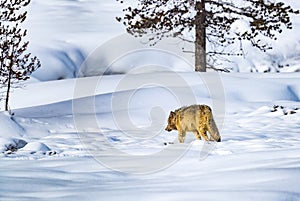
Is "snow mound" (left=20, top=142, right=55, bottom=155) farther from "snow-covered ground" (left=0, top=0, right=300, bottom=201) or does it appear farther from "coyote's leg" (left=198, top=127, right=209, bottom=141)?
"coyote's leg" (left=198, top=127, right=209, bottom=141)

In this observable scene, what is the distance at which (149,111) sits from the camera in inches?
423

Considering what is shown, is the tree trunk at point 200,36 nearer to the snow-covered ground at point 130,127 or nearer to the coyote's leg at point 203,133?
the snow-covered ground at point 130,127

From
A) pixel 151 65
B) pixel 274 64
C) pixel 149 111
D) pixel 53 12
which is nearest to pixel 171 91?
pixel 149 111

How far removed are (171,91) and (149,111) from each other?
167 centimetres

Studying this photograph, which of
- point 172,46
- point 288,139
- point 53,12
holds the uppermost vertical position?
point 53,12

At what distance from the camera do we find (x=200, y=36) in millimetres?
15047

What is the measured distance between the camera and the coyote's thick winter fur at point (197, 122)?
7102mm

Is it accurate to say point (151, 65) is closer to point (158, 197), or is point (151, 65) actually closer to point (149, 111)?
point (149, 111)

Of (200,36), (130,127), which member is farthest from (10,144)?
(200,36)

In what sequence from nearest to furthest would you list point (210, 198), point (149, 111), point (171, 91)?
1. point (210, 198)
2. point (149, 111)
3. point (171, 91)

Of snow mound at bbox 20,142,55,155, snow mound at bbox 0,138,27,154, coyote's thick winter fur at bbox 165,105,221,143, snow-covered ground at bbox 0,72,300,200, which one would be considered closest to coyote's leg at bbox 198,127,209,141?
coyote's thick winter fur at bbox 165,105,221,143

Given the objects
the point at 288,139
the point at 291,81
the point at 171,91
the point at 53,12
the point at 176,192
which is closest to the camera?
the point at 176,192

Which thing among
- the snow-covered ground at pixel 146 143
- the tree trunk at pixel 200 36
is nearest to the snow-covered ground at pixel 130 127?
the snow-covered ground at pixel 146 143

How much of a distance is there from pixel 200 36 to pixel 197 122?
8175mm
